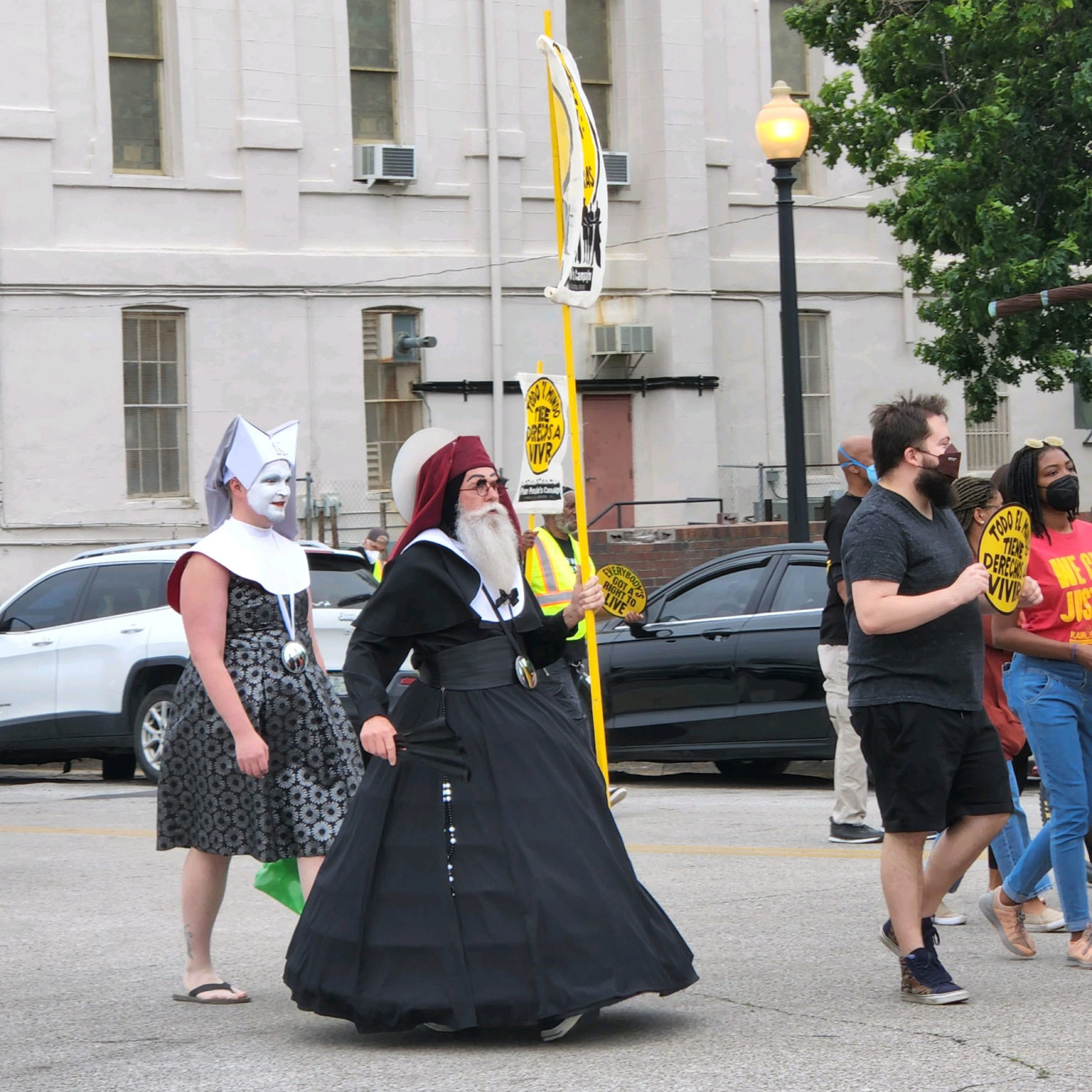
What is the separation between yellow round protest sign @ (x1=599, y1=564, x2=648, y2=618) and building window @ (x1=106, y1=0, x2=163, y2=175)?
1508 cm

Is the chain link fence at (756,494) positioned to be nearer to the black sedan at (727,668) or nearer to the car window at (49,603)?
the car window at (49,603)

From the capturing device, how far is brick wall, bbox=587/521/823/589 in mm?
23156

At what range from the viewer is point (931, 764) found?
20.5 ft

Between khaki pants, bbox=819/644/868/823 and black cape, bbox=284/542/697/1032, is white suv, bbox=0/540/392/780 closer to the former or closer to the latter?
khaki pants, bbox=819/644/868/823

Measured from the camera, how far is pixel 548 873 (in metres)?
5.67

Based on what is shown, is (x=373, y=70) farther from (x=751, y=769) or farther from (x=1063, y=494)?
(x=1063, y=494)

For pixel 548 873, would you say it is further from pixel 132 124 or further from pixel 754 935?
pixel 132 124

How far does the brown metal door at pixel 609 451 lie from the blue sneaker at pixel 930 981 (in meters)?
20.3

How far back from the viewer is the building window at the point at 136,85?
952 inches

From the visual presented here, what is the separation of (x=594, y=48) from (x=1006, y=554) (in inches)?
841

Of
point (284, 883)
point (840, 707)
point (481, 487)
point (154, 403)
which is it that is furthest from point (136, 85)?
point (481, 487)

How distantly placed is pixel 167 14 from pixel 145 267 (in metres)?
3.09

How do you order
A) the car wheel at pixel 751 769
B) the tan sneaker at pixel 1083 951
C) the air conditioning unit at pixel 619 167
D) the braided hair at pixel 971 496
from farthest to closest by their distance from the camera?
the air conditioning unit at pixel 619 167
the car wheel at pixel 751 769
the braided hair at pixel 971 496
the tan sneaker at pixel 1083 951

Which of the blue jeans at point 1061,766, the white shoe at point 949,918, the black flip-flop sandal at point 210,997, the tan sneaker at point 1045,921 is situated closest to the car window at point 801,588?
the white shoe at point 949,918
